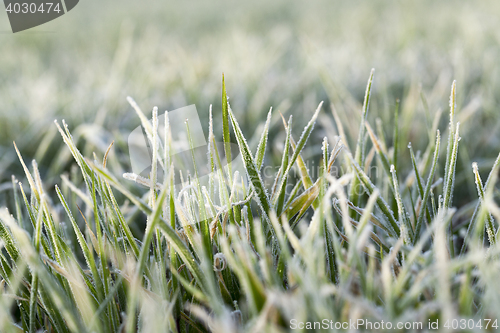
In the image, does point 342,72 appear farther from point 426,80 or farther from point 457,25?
point 457,25

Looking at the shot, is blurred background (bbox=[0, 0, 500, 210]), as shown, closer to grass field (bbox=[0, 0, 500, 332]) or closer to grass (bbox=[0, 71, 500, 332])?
grass field (bbox=[0, 0, 500, 332])

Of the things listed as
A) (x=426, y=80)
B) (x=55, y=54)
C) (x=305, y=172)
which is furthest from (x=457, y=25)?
(x=55, y=54)

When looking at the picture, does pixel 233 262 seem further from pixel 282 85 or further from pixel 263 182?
pixel 282 85
